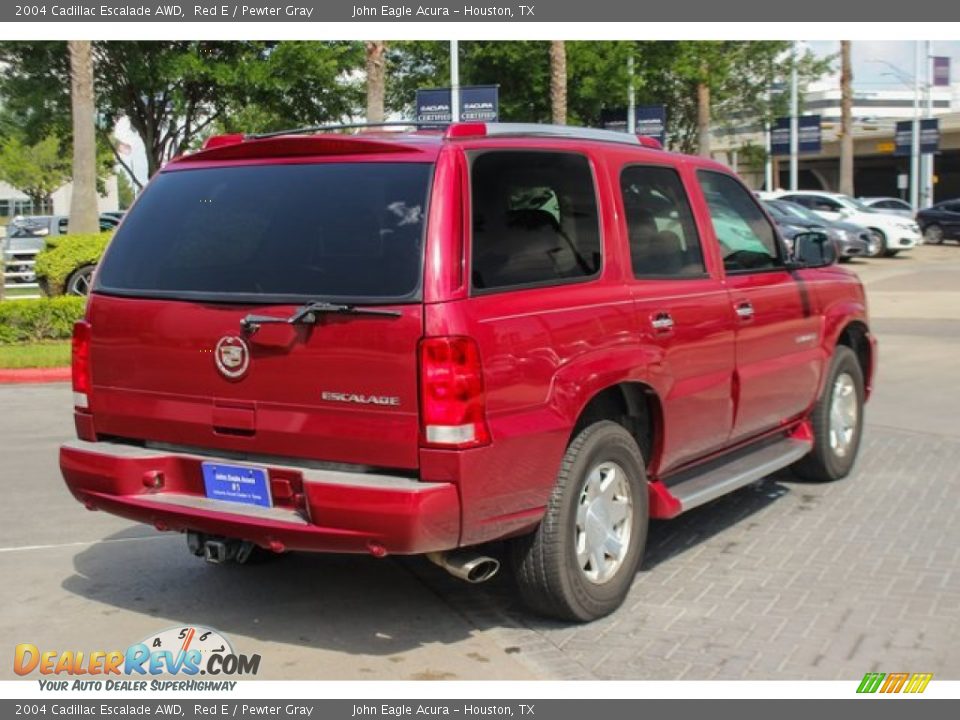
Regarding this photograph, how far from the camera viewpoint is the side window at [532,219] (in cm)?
455

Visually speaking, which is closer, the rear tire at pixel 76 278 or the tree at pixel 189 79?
the rear tire at pixel 76 278

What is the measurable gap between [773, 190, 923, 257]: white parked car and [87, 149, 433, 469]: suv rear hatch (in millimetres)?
29110

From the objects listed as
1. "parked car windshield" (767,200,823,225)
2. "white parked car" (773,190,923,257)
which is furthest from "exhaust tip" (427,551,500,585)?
"white parked car" (773,190,923,257)

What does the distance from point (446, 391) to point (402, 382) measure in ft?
0.55

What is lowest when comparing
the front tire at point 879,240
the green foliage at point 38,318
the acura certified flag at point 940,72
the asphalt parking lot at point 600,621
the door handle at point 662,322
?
the asphalt parking lot at point 600,621

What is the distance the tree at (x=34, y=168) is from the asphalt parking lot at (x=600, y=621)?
225ft

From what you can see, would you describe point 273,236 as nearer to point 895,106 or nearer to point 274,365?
point 274,365

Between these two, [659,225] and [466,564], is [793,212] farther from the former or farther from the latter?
[466,564]

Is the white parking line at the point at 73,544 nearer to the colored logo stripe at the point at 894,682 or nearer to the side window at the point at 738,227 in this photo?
the side window at the point at 738,227

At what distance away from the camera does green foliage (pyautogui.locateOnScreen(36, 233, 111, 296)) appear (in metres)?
17.0

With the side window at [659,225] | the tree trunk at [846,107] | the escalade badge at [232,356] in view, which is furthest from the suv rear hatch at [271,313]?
the tree trunk at [846,107]

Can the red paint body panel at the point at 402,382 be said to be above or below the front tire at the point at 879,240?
below

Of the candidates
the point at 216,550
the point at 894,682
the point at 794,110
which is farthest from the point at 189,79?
the point at 794,110

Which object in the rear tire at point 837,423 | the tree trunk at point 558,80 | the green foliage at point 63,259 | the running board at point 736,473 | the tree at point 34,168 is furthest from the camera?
the tree at point 34,168
